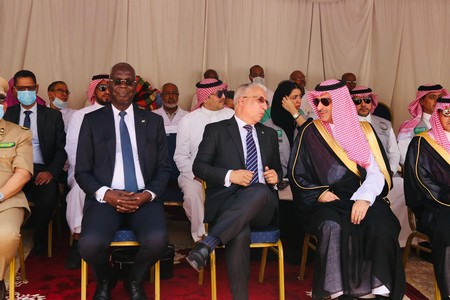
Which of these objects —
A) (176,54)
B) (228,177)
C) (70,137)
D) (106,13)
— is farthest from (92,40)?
(228,177)

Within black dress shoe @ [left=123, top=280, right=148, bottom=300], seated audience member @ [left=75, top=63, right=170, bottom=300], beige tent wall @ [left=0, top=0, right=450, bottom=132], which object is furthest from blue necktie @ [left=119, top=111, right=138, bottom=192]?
beige tent wall @ [left=0, top=0, right=450, bottom=132]

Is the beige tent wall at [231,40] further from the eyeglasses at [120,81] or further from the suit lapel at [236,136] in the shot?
the suit lapel at [236,136]

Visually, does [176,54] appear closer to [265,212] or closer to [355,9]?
[355,9]

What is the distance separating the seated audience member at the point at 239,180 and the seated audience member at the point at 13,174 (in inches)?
43.5

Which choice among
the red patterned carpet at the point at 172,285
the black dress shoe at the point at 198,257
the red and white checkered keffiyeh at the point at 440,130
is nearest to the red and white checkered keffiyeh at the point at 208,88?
the red patterned carpet at the point at 172,285

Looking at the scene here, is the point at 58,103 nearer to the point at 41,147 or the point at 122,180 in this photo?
the point at 41,147

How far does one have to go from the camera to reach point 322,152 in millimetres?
3533

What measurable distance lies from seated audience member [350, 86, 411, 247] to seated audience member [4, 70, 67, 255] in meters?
2.84

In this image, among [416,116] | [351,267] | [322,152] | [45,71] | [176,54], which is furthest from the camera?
[176,54]

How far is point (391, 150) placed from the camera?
4832 millimetres

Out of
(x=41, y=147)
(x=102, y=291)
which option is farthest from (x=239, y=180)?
(x=41, y=147)

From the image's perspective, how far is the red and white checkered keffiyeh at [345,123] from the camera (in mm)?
3473

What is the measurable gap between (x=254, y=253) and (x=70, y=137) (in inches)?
73.1

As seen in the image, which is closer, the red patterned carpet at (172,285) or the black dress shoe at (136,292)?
the black dress shoe at (136,292)
